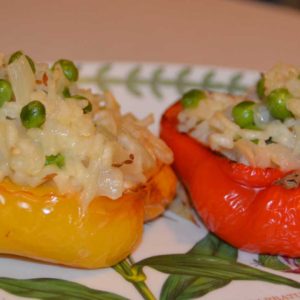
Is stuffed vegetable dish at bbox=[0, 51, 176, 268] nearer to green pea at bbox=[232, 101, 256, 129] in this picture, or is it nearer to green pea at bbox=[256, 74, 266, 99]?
green pea at bbox=[232, 101, 256, 129]

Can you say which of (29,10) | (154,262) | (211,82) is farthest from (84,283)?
(29,10)

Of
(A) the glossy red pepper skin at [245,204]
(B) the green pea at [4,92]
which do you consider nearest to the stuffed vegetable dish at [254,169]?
(A) the glossy red pepper skin at [245,204]

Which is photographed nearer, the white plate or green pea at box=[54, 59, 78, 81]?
the white plate

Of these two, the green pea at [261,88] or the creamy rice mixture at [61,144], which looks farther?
the green pea at [261,88]

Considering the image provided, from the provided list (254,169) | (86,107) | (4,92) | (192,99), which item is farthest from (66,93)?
(254,169)

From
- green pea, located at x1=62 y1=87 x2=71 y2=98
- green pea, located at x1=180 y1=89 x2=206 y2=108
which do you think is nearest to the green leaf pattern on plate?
green pea, located at x1=180 y1=89 x2=206 y2=108

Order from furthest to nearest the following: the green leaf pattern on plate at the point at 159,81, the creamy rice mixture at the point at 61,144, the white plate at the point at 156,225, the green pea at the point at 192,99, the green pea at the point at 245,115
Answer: the green leaf pattern on plate at the point at 159,81 → the green pea at the point at 192,99 → the green pea at the point at 245,115 → the white plate at the point at 156,225 → the creamy rice mixture at the point at 61,144

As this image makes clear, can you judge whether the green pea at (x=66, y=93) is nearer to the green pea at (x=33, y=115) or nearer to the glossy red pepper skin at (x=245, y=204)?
the green pea at (x=33, y=115)
